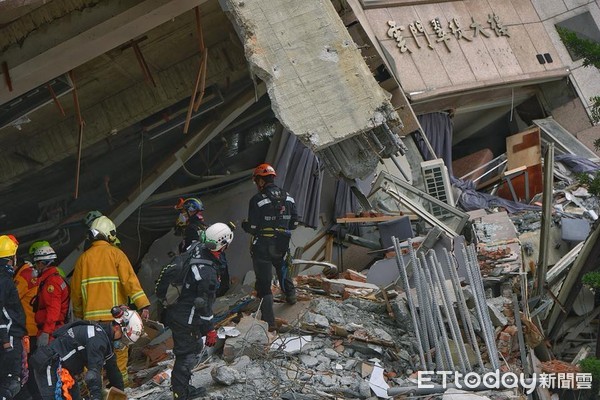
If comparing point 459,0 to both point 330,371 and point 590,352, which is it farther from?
point 330,371

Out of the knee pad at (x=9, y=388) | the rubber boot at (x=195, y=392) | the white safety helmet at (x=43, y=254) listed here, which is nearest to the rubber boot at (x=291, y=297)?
the rubber boot at (x=195, y=392)

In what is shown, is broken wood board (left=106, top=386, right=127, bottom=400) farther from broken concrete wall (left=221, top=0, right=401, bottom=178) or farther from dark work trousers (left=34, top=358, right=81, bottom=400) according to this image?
broken concrete wall (left=221, top=0, right=401, bottom=178)

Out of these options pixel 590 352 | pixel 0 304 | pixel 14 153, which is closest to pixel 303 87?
pixel 0 304

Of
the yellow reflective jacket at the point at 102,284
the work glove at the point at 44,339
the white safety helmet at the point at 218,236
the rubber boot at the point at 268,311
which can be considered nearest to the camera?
the white safety helmet at the point at 218,236

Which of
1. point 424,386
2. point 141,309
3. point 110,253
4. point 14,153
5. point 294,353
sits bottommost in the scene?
point 424,386

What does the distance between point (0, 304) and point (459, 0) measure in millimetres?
13070

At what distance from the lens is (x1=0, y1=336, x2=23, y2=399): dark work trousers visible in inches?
338

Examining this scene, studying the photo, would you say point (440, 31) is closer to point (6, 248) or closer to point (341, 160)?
point (341, 160)

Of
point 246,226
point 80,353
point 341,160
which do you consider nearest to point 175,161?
point 246,226

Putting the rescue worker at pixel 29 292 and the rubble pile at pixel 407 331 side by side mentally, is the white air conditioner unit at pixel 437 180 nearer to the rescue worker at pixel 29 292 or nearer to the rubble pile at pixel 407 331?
the rubble pile at pixel 407 331

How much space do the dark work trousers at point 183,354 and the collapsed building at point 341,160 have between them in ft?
1.67

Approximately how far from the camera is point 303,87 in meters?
9.74

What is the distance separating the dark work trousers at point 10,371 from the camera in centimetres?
859

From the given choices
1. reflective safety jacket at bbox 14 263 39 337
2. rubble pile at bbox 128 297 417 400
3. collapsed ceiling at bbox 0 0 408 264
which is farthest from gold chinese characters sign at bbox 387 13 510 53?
reflective safety jacket at bbox 14 263 39 337
